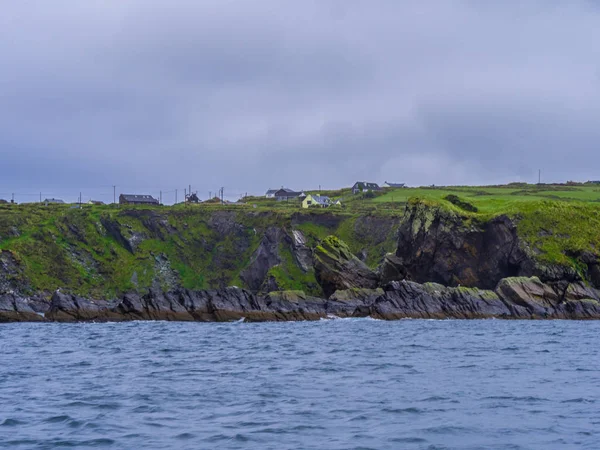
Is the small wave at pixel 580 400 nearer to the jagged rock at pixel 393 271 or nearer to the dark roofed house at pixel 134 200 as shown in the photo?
the jagged rock at pixel 393 271

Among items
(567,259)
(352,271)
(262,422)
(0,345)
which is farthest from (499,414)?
(352,271)

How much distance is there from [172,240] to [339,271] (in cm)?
6244

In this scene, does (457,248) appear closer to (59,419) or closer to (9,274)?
(9,274)

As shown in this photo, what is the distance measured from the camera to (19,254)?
139375mm

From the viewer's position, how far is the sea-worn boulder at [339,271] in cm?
11106

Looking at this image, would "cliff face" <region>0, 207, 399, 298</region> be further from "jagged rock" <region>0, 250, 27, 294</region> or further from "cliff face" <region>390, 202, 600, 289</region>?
"cliff face" <region>390, 202, 600, 289</region>

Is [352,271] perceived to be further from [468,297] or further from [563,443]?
[563,443]

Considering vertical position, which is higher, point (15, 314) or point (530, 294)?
point (530, 294)

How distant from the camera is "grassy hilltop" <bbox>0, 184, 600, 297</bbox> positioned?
143500 mm

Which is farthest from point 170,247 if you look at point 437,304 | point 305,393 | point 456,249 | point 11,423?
point 11,423

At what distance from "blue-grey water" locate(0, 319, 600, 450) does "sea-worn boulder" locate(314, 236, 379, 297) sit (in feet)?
167

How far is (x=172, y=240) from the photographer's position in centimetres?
16450

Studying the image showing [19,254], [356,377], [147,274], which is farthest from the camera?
[147,274]

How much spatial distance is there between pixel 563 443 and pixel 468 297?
2639 inches
